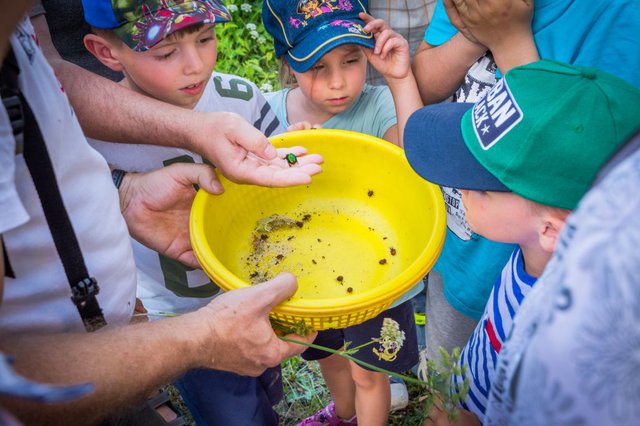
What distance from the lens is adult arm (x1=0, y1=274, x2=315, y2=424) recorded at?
923 millimetres

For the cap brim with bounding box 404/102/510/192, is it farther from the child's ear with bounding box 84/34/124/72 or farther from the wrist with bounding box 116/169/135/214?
the child's ear with bounding box 84/34/124/72

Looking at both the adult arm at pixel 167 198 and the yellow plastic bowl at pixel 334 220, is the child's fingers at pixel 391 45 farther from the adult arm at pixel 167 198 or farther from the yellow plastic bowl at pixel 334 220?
the adult arm at pixel 167 198

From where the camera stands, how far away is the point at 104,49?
186cm

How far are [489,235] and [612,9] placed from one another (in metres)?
0.74

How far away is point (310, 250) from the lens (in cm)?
185

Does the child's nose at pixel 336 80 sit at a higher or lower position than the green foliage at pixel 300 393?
higher

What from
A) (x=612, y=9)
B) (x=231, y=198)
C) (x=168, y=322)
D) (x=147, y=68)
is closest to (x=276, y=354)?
(x=168, y=322)

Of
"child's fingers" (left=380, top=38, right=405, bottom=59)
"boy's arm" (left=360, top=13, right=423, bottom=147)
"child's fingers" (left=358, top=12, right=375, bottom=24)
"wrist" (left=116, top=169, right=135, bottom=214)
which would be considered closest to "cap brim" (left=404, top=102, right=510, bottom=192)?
"boy's arm" (left=360, top=13, right=423, bottom=147)

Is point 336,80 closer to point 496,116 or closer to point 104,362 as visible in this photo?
point 496,116

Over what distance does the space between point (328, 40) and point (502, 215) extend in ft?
3.45

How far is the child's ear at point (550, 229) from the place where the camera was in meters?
1.20

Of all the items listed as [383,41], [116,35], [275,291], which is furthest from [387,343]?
[116,35]

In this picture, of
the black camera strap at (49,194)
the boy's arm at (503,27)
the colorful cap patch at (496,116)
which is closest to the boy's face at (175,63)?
the black camera strap at (49,194)

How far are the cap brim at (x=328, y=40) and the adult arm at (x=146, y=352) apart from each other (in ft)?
3.36
